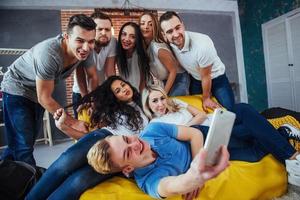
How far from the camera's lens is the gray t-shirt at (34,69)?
4.48 feet

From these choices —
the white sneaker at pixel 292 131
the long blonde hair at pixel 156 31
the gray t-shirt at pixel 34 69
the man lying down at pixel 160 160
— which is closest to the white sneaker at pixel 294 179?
→ the white sneaker at pixel 292 131

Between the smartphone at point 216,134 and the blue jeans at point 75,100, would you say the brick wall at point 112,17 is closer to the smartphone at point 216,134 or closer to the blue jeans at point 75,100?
the blue jeans at point 75,100

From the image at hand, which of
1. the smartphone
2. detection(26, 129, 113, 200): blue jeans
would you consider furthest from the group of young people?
the smartphone

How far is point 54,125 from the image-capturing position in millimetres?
1420

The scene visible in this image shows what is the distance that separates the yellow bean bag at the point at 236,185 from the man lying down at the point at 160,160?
0.08m

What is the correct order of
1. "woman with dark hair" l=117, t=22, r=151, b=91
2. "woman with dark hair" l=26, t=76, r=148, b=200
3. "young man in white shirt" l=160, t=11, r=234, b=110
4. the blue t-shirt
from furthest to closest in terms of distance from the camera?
"young man in white shirt" l=160, t=11, r=234, b=110 < "woman with dark hair" l=117, t=22, r=151, b=91 < "woman with dark hair" l=26, t=76, r=148, b=200 < the blue t-shirt

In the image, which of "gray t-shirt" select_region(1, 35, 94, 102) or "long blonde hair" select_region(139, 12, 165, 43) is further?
"long blonde hair" select_region(139, 12, 165, 43)

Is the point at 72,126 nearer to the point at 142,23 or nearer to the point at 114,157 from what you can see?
the point at 114,157

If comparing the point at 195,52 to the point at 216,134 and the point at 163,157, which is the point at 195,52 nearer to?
the point at 163,157

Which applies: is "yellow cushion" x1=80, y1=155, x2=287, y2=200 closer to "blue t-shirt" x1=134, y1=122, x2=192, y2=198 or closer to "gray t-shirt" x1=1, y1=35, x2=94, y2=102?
"blue t-shirt" x1=134, y1=122, x2=192, y2=198

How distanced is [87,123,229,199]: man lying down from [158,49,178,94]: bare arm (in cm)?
53

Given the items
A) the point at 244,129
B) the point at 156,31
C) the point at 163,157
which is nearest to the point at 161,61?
the point at 156,31

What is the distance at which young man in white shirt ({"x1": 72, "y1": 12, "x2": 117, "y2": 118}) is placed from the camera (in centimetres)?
149

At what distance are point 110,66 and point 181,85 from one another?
512 mm
